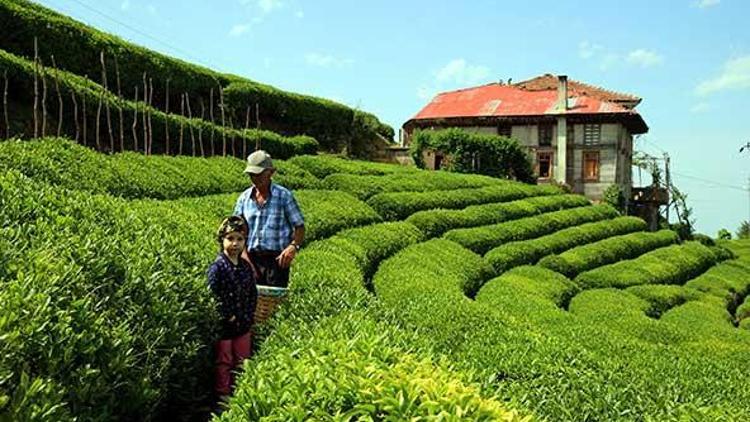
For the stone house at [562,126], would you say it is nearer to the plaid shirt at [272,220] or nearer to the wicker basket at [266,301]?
the plaid shirt at [272,220]

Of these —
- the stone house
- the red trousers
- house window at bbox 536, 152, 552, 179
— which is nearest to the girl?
the red trousers

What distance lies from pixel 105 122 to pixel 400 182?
9798 millimetres

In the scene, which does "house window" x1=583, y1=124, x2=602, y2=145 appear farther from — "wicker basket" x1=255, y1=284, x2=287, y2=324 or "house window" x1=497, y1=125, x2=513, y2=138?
"wicker basket" x1=255, y1=284, x2=287, y2=324

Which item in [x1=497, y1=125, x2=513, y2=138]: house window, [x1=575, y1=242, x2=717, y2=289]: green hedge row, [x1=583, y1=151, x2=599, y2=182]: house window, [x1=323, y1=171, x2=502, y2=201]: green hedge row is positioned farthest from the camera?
[x1=497, y1=125, x2=513, y2=138]: house window

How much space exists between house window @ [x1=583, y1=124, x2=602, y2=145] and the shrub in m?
4.15

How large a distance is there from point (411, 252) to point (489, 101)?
30.0m

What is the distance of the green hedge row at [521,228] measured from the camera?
67.6 ft

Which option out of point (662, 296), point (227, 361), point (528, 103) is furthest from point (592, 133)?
point (227, 361)

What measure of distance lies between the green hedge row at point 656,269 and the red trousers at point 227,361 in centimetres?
1555

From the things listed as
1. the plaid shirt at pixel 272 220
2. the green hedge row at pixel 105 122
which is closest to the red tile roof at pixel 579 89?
the green hedge row at pixel 105 122

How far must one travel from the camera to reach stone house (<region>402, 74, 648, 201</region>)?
41.0m

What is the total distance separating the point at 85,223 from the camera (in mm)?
5520

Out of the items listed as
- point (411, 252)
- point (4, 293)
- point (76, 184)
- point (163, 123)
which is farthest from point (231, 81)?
point (4, 293)

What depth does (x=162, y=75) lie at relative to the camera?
2683 centimetres
